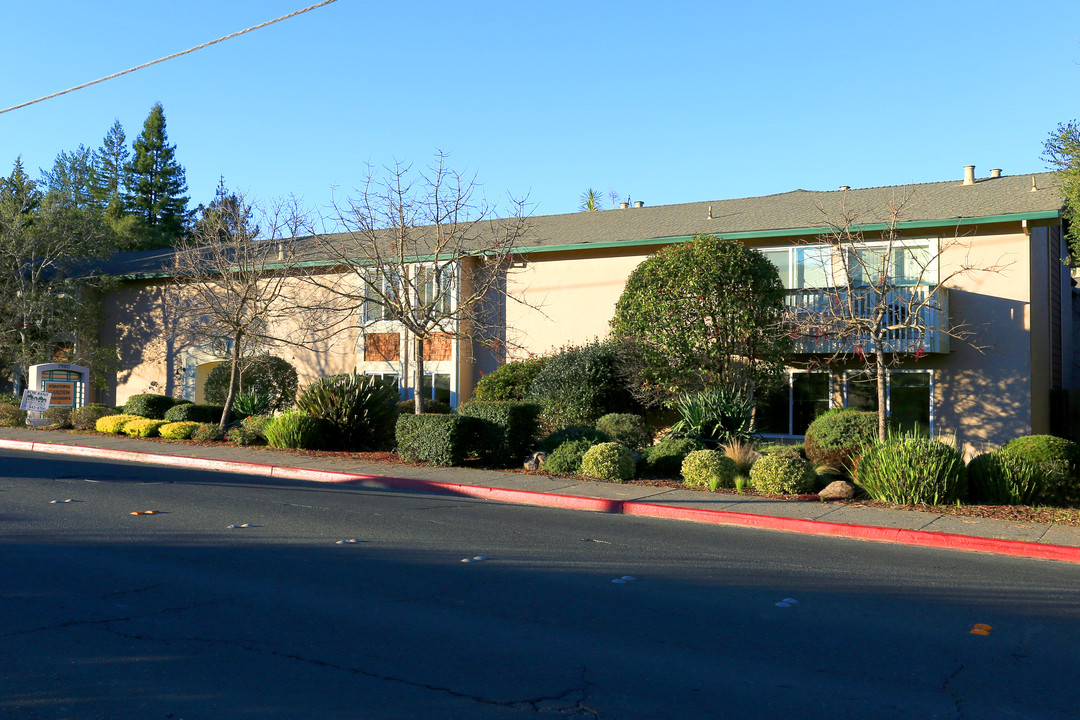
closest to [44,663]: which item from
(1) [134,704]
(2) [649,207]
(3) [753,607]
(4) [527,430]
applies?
(1) [134,704]

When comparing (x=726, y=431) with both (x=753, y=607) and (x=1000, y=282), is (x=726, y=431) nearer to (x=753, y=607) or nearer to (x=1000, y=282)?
(x=1000, y=282)

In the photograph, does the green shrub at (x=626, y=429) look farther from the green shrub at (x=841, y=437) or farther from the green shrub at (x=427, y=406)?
the green shrub at (x=427, y=406)

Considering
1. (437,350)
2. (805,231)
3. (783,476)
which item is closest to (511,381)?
(437,350)

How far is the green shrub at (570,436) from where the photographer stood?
1645 centimetres

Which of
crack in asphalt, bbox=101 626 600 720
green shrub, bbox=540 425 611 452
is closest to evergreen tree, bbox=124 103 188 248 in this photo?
green shrub, bbox=540 425 611 452

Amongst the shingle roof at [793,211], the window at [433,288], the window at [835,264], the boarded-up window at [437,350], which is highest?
the shingle roof at [793,211]

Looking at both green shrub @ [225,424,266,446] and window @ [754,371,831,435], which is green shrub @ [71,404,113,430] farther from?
window @ [754,371,831,435]

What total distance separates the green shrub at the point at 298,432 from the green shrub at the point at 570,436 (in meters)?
4.91

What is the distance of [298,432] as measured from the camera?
1842cm

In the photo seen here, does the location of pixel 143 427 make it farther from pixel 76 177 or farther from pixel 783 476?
pixel 76 177

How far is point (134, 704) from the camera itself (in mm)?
4605

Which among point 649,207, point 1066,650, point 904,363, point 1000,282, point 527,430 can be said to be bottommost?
point 1066,650

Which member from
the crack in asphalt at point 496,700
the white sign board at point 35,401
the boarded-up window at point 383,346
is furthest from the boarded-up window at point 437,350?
the crack in asphalt at point 496,700

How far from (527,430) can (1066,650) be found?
11.5 meters
